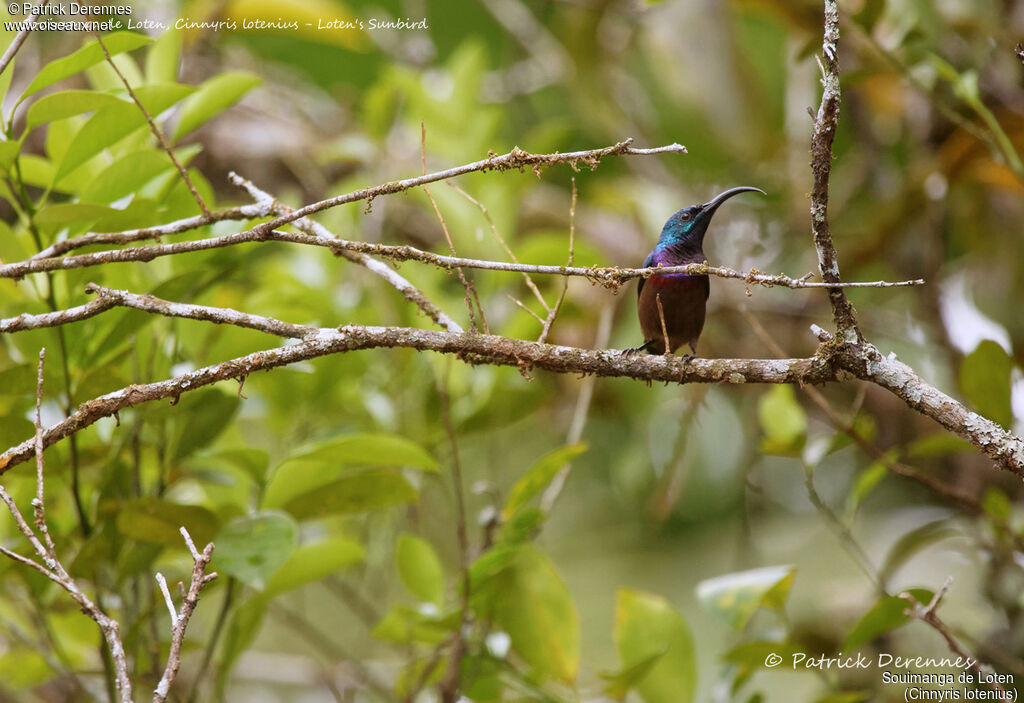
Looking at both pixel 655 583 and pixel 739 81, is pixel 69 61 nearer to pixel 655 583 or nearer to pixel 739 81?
pixel 739 81

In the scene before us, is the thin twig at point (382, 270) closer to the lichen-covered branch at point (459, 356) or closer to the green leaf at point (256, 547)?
the lichen-covered branch at point (459, 356)

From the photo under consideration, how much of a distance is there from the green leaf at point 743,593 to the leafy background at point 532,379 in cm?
1

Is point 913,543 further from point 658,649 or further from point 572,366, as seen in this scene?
point 572,366

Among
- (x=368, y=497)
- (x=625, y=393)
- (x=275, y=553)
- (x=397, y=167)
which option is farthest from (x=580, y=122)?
(x=275, y=553)

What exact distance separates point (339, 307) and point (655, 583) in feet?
7.33

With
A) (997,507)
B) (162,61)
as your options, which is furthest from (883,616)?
(162,61)

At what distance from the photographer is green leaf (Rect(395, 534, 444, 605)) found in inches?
92.8

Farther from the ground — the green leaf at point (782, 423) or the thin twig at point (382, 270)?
the green leaf at point (782, 423)

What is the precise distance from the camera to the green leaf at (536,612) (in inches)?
90.3

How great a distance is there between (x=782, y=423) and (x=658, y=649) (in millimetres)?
725

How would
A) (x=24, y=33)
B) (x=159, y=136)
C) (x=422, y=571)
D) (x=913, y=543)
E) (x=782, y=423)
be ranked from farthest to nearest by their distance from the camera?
(x=913, y=543)
(x=782, y=423)
(x=422, y=571)
(x=159, y=136)
(x=24, y=33)

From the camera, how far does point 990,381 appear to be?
80.7 inches

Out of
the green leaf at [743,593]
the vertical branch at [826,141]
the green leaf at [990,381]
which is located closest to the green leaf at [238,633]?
the green leaf at [743,593]

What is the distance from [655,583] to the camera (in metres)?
4.39
